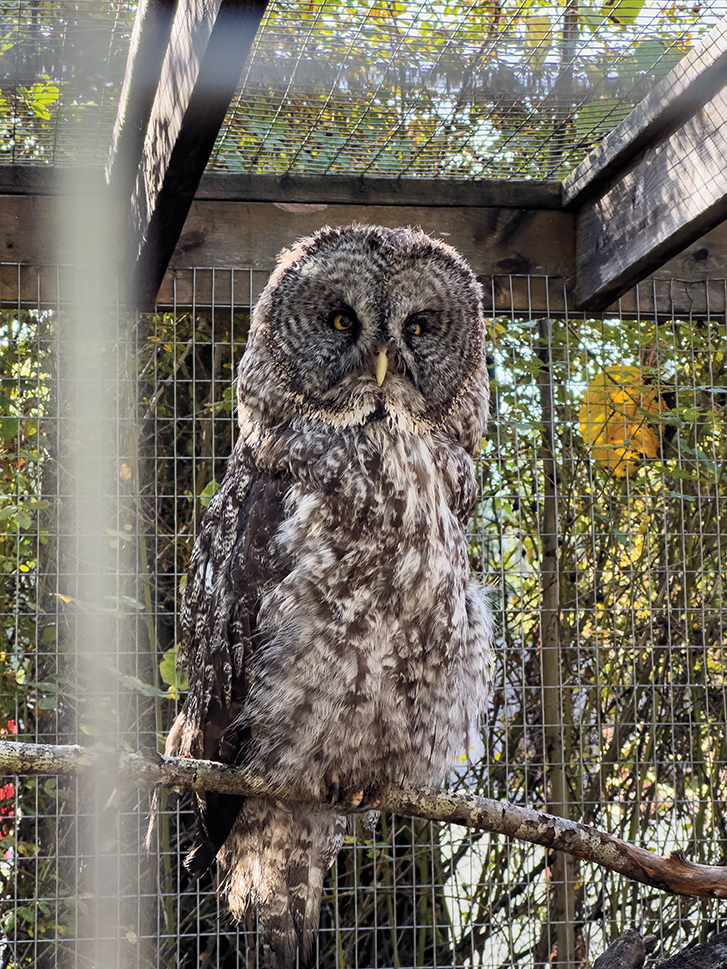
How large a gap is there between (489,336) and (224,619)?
1.45m

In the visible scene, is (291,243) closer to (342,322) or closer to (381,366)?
(342,322)

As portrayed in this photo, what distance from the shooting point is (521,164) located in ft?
8.11

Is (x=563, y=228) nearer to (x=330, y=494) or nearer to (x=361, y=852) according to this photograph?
(x=330, y=494)

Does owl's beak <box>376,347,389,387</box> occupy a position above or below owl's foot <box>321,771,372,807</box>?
above

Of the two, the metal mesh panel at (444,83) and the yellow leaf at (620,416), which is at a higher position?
the metal mesh panel at (444,83)

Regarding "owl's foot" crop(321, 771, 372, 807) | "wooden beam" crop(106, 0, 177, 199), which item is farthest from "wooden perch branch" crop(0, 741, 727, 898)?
"wooden beam" crop(106, 0, 177, 199)

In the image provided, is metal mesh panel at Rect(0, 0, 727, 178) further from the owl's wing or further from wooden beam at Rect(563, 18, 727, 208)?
the owl's wing

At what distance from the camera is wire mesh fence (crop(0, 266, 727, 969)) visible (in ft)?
8.53

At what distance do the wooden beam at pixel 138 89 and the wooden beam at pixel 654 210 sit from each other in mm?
1112

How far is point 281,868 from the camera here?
2049mm

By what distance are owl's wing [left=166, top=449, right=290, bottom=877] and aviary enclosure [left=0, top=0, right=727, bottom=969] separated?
0.52 feet

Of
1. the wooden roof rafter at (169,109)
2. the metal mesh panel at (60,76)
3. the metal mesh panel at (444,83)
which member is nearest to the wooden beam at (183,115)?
the wooden roof rafter at (169,109)

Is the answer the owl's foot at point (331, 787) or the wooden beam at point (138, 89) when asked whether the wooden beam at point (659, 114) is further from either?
the owl's foot at point (331, 787)

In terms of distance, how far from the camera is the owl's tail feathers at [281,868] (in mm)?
2031
